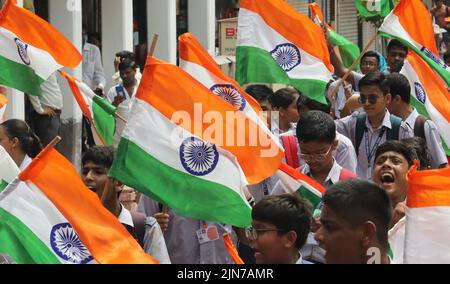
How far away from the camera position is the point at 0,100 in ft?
32.9

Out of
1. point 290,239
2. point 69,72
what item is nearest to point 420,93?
point 290,239

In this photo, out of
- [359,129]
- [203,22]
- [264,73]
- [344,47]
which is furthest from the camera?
[203,22]

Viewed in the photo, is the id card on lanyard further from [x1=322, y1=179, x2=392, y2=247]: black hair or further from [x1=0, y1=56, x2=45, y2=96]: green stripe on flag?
[x1=322, y1=179, x2=392, y2=247]: black hair

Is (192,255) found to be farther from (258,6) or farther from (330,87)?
(330,87)

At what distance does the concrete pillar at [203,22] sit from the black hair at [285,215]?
53.7 feet

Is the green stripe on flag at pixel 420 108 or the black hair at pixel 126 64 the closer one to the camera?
the green stripe on flag at pixel 420 108

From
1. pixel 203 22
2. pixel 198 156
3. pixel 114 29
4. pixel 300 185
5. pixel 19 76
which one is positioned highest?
pixel 19 76

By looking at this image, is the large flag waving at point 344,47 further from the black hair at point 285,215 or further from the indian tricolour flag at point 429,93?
the black hair at point 285,215

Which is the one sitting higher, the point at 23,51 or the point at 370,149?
the point at 23,51

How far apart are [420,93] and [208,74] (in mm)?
2779

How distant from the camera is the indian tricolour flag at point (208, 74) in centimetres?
880

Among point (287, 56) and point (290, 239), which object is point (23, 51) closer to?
point (287, 56)

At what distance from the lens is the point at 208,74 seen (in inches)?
353

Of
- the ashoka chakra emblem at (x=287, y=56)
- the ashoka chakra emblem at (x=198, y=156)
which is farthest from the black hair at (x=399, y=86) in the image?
the ashoka chakra emblem at (x=198, y=156)
